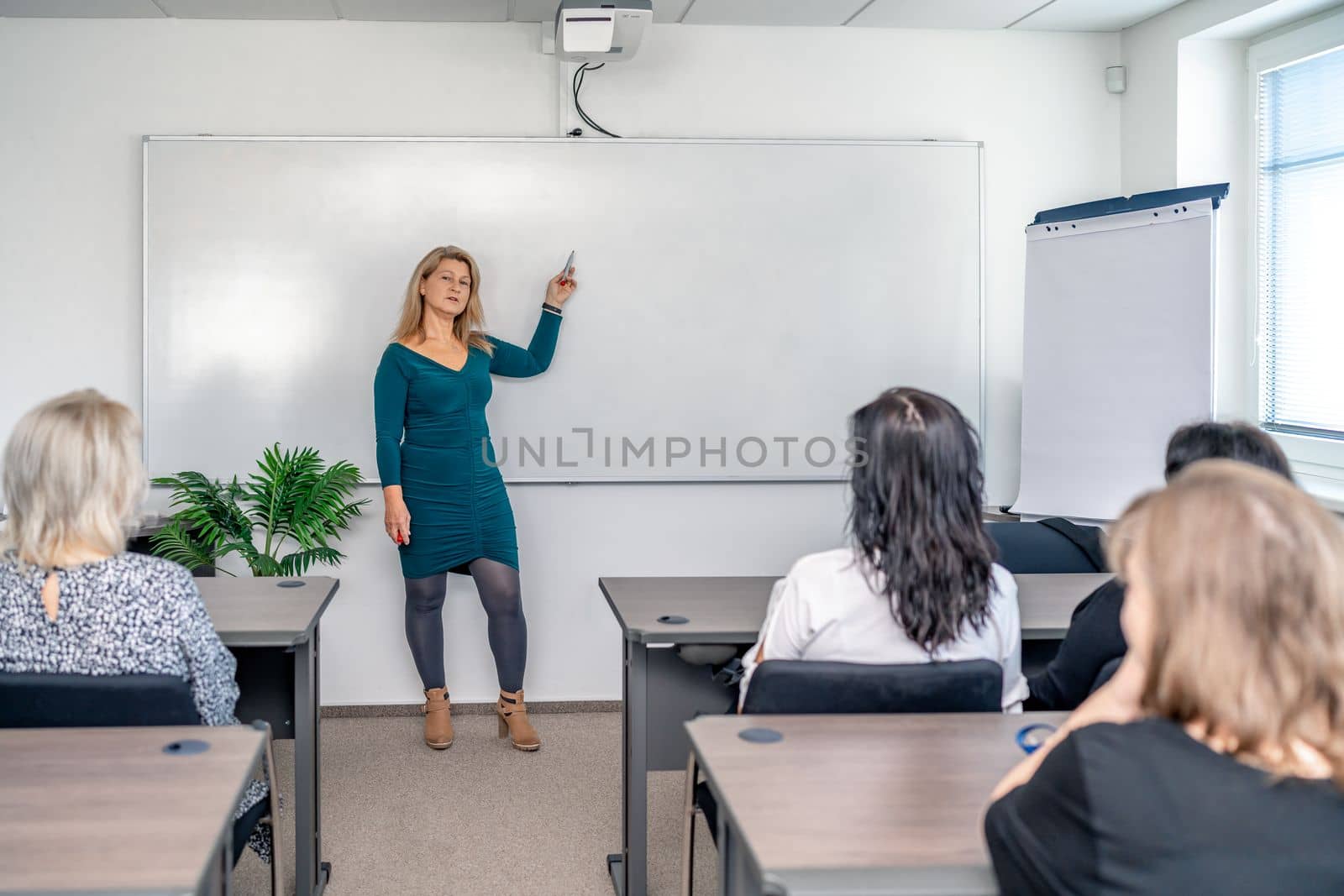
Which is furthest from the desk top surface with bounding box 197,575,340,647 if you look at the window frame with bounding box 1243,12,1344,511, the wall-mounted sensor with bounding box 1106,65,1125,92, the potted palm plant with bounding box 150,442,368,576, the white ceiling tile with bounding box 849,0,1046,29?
the wall-mounted sensor with bounding box 1106,65,1125,92

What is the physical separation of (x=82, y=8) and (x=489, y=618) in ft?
8.61

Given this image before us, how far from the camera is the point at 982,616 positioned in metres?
1.90

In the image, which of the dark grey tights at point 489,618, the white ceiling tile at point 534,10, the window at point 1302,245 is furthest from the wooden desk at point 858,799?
the white ceiling tile at point 534,10

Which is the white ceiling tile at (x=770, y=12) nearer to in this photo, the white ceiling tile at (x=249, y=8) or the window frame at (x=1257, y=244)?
the white ceiling tile at (x=249, y=8)

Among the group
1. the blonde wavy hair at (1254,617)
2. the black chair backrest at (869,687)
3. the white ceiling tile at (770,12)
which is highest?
the white ceiling tile at (770,12)

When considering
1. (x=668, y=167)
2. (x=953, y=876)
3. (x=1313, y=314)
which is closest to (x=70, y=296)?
(x=668, y=167)

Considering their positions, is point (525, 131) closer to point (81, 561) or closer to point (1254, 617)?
point (81, 561)

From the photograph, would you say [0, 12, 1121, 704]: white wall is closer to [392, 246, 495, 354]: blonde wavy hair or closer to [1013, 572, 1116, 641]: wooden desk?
[392, 246, 495, 354]: blonde wavy hair

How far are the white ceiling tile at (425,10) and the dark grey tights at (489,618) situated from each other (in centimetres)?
198

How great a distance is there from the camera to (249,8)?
3.93 metres

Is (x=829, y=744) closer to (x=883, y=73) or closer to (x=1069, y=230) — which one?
(x=1069, y=230)

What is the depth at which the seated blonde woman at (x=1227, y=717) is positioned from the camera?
0.97 meters

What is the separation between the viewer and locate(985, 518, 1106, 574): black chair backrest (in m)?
3.21

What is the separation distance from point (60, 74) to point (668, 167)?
2263 millimetres
